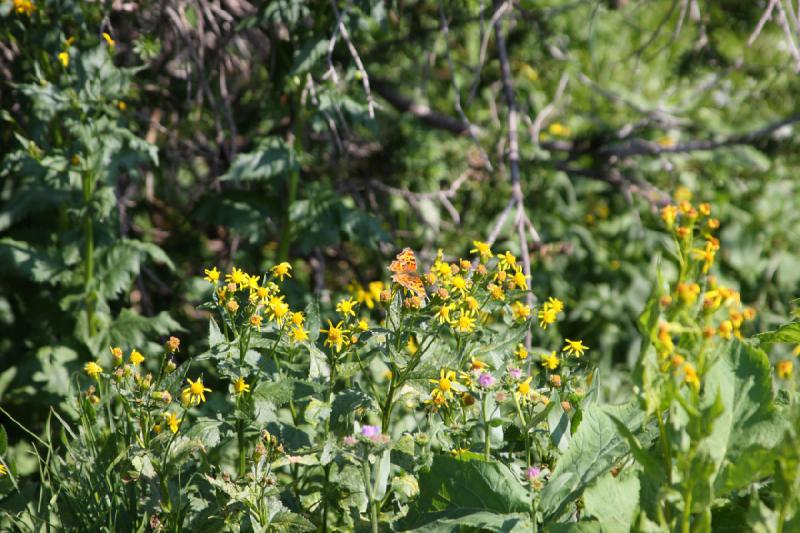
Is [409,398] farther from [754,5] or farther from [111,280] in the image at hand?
[754,5]

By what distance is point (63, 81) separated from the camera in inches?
104

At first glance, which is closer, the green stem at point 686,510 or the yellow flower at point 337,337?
the green stem at point 686,510

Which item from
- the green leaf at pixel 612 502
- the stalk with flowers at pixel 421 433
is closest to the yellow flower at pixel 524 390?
the stalk with flowers at pixel 421 433

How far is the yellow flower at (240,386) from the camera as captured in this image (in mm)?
1715

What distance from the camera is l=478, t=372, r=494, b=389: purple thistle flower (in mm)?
1624

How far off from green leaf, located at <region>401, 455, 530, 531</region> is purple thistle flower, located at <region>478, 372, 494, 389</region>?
144 mm

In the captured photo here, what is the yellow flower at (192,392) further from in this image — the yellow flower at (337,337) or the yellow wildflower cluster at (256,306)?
the yellow flower at (337,337)

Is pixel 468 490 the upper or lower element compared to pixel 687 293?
lower

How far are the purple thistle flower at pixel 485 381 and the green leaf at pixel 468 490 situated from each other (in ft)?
0.47

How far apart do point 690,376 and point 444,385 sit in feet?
1.74

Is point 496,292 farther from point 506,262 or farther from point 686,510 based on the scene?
point 686,510

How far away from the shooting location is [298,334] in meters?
1.78

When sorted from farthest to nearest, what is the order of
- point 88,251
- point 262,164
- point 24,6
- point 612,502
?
point 262,164
point 88,251
point 24,6
point 612,502

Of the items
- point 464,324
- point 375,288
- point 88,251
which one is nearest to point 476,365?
point 464,324
